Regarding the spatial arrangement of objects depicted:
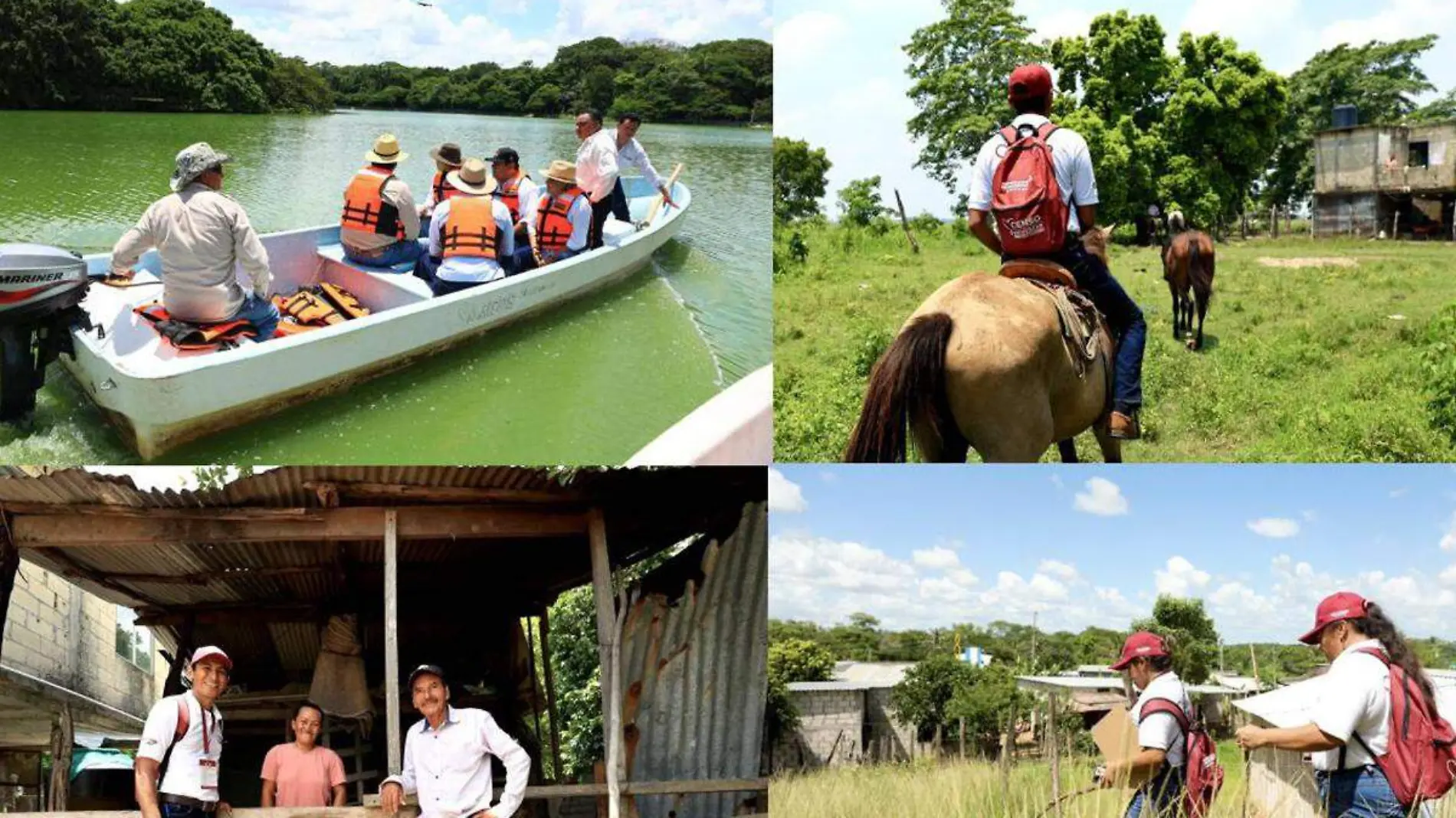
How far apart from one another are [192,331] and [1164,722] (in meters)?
4.95

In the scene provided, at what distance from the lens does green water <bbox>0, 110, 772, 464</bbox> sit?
6.59 metres

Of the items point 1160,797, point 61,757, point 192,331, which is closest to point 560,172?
point 192,331

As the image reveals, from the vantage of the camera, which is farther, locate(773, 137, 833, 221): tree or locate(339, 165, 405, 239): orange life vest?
locate(773, 137, 833, 221): tree

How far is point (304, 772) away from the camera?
5.34m

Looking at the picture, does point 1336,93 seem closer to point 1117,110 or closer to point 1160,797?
point 1117,110

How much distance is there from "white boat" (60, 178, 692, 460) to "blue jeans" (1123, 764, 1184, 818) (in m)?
4.54

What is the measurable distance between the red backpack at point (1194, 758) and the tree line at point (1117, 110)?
7456 millimetres

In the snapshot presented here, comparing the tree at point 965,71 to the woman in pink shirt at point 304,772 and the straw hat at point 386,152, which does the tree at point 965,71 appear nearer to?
the straw hat at point 386,152

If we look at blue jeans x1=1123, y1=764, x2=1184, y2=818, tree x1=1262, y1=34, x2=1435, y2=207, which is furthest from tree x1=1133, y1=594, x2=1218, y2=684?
blue jeans x1=1123, y1=764, x2=1184, y2=818

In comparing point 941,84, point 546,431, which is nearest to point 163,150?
point 546,431

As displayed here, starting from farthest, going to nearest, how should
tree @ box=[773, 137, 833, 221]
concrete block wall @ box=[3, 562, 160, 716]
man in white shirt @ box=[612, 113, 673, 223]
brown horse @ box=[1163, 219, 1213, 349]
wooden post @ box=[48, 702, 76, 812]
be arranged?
tree @ box=[773, 137, 833, 221] < brown horse @ box=[1163, 219, 1213, 349] < concrete block wall @ box=[3, 562, 160, 716] < man in white shirt @ box=[612, 113, 673, 223] < wooden post @ box=[48, 702, 76, 812]

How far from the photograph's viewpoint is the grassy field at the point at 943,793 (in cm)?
408

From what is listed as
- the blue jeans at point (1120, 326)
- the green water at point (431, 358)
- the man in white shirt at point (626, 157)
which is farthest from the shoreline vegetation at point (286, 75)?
the blue jeans at point (1120, 326)

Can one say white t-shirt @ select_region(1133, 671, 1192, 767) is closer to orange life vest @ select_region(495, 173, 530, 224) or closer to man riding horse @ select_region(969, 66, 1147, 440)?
man riding horse @ select_region(969, 66, 1147, 440)
